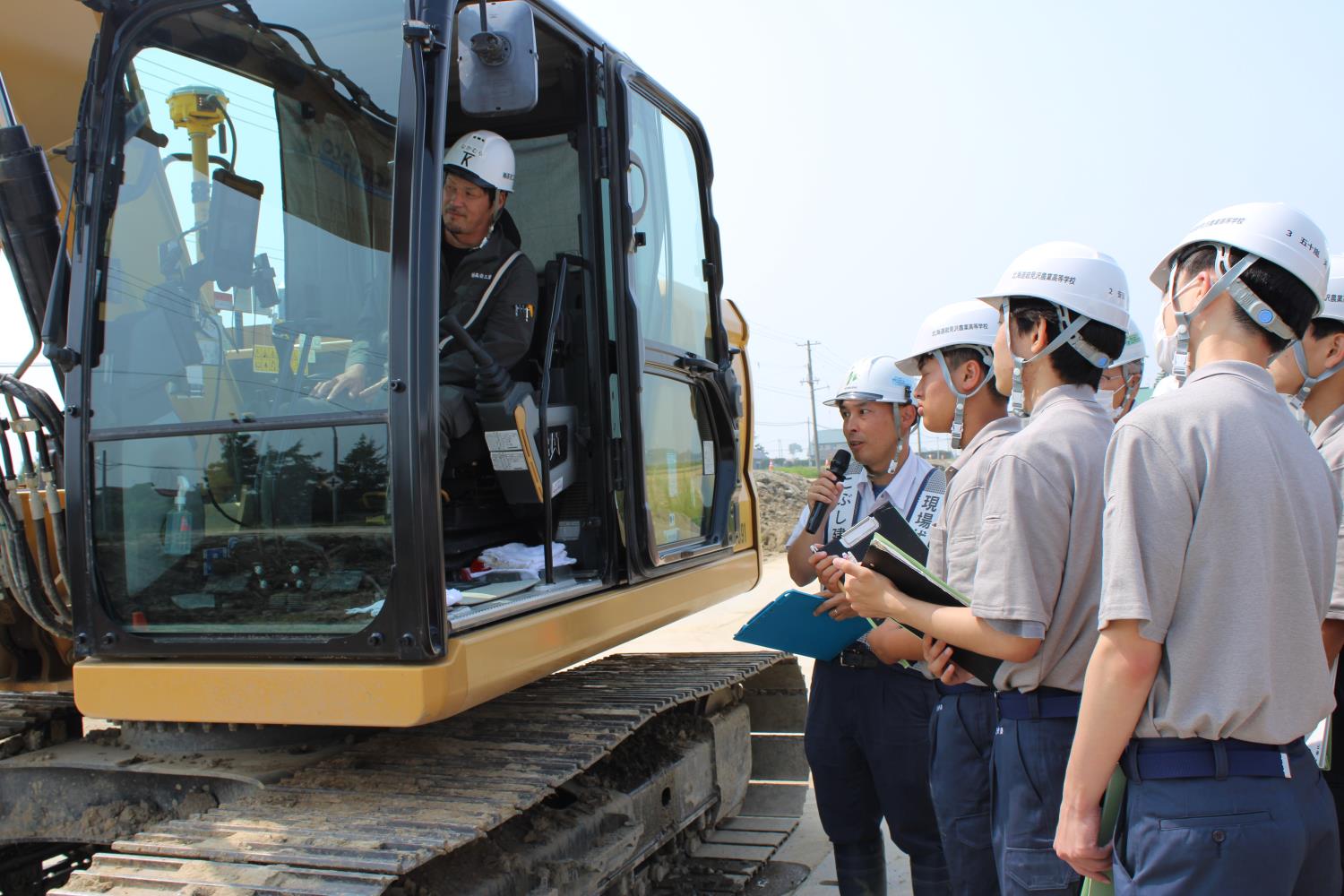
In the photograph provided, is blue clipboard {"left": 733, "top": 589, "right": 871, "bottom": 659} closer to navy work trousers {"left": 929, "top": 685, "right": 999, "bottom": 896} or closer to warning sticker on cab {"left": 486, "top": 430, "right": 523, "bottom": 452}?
navy work trousers {"left": 929, "top": 685, "right": 999, "bottom": 896}

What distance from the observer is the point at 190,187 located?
9.73ft

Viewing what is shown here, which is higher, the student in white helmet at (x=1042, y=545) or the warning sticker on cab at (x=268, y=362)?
the warning sticker on cab at (x=268, y=362)

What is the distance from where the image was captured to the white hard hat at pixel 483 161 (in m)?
3.74

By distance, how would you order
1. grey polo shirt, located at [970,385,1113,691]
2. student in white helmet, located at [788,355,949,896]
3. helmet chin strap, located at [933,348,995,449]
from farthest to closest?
student in white helmet, located at [788,355,949,896], helmet chin strap, located at [933,348,995,449], grey polo shirt, located at [970,385,1113,691]

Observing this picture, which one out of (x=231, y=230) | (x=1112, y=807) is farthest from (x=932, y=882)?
(x=231, y=230)

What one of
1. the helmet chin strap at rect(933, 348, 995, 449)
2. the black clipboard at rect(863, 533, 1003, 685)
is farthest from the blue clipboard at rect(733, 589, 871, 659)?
the black clipboard at rect(863, 533, 1003, 685)

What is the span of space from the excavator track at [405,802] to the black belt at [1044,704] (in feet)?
3.97

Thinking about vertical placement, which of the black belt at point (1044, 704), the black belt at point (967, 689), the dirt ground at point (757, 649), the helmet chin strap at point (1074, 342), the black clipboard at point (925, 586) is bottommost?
the dirt ground at point (757, 649)

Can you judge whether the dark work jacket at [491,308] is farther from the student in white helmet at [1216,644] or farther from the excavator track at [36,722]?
the student in white helmet at [1216,644]

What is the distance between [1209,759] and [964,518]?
81 centimetres

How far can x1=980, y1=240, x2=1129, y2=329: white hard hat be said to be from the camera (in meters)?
2.43

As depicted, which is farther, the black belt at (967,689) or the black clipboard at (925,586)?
the black belt at (967,689)

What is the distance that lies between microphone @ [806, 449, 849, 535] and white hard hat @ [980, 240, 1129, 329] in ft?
5.46

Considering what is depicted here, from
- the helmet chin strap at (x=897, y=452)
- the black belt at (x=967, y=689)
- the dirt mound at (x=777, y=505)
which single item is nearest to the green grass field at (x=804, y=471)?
the dirt mound at (x=777, y=505)
